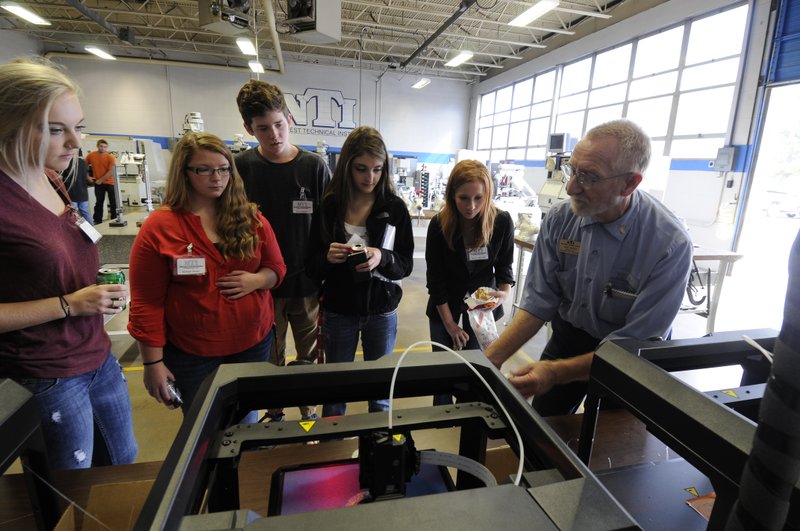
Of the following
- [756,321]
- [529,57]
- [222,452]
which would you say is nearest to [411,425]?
[222,452]

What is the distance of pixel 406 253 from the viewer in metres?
1.81

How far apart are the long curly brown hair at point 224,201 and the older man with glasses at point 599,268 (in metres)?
0.92

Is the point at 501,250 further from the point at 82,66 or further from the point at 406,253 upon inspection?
the point at 82,66

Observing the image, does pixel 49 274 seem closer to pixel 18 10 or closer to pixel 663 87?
pixel 663 87

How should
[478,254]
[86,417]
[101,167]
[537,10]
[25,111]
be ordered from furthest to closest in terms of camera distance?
[101,167]
[537,10]
[478,254]
[86,417]
[25,111]

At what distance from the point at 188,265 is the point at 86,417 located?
471 mm

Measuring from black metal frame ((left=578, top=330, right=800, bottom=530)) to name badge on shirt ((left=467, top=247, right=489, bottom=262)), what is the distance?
1116 millimetres

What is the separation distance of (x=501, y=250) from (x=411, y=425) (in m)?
1.55

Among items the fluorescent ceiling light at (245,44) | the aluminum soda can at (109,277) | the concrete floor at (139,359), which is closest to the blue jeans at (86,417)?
the aluminum soda can at (109,277)

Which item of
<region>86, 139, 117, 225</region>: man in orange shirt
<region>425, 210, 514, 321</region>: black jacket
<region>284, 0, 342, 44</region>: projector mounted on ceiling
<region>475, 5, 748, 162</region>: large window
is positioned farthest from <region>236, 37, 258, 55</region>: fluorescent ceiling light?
<region>425, 210, 514, 321</region>: black jacket

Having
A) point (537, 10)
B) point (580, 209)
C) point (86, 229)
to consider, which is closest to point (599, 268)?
point (580, 209)

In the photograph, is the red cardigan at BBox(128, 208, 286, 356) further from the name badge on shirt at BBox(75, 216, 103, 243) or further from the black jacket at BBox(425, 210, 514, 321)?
the black jacket at BBox(425, 210, 514, 321)

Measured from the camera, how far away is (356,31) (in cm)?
885

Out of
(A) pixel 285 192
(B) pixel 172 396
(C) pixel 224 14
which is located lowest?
(B) pixel 172 396
